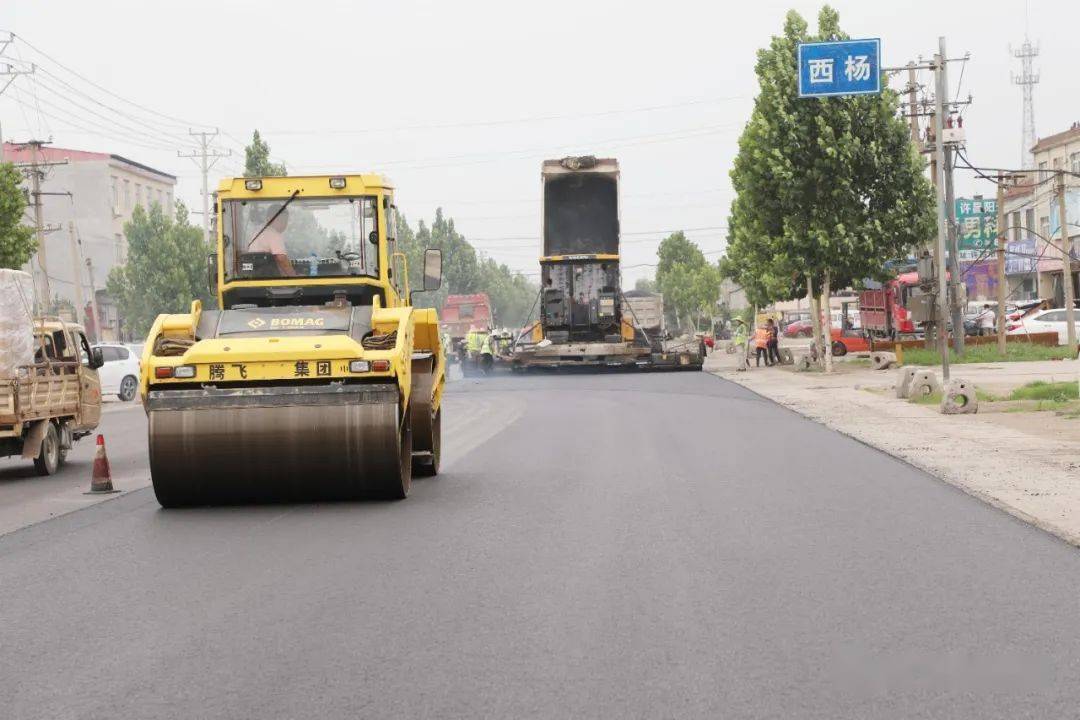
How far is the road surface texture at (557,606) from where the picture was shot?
227 inches

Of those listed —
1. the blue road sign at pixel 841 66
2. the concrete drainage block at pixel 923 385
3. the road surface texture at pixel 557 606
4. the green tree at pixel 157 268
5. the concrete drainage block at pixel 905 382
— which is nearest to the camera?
the road surface texture at pixel 557 606

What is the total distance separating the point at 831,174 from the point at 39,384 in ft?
83.9

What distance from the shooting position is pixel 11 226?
117ft

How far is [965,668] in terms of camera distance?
6.08 meters

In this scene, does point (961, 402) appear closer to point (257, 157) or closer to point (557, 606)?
point (557, 606)

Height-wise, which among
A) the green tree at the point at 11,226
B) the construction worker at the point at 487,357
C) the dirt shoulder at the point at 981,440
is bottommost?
the dirt shoulder at the point at 981,440

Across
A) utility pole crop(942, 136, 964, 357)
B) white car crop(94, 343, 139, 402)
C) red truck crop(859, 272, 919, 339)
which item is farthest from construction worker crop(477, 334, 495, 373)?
red truck crop(859, 272, 919, 339)

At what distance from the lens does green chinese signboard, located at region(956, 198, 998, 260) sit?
207 feet

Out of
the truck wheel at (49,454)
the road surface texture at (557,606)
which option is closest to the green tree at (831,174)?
the truck wheel at (49,454)

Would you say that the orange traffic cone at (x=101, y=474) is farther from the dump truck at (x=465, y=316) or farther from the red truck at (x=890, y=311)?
the dump truck at (x=465, y=316)

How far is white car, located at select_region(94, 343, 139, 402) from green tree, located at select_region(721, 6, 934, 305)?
17.1 metres

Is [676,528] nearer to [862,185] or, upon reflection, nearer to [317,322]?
[317,322]

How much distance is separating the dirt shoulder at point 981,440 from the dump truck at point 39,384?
31.9 feet

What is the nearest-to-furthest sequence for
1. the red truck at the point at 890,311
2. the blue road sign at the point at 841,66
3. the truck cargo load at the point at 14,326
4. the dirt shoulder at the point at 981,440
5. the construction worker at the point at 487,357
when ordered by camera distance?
1. the dirt shoulder at the point at 981,440
2. the truck cargo load at the point at 14,326
3. the blue road sign at the point at 841,66
4. the construction worker at the point at 487,357
5. the red truck at the point at 890,311
